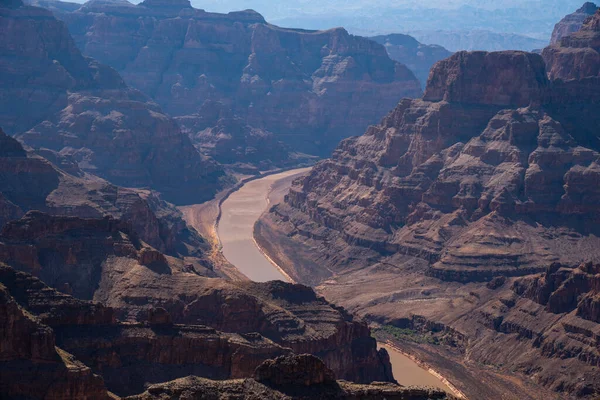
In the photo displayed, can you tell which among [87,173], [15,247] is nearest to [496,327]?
[15,247]

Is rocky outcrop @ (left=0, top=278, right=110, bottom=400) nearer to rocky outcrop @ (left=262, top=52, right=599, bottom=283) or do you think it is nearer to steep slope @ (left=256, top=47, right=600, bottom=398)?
steep slope @ (left=256, top=47, right=600, bottom=398)

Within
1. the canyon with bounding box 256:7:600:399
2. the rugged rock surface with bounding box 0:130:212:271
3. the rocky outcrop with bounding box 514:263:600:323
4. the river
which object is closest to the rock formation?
the river

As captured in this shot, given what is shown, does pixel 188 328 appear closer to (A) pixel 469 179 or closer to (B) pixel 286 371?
(B) pixel 286 371

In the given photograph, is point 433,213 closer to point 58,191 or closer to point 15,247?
point 58,191

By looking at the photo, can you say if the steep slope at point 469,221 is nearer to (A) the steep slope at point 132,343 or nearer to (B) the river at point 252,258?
(B) the river at point 252,258

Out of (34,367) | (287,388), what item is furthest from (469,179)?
(287,388)

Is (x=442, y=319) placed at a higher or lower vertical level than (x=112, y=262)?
lower
